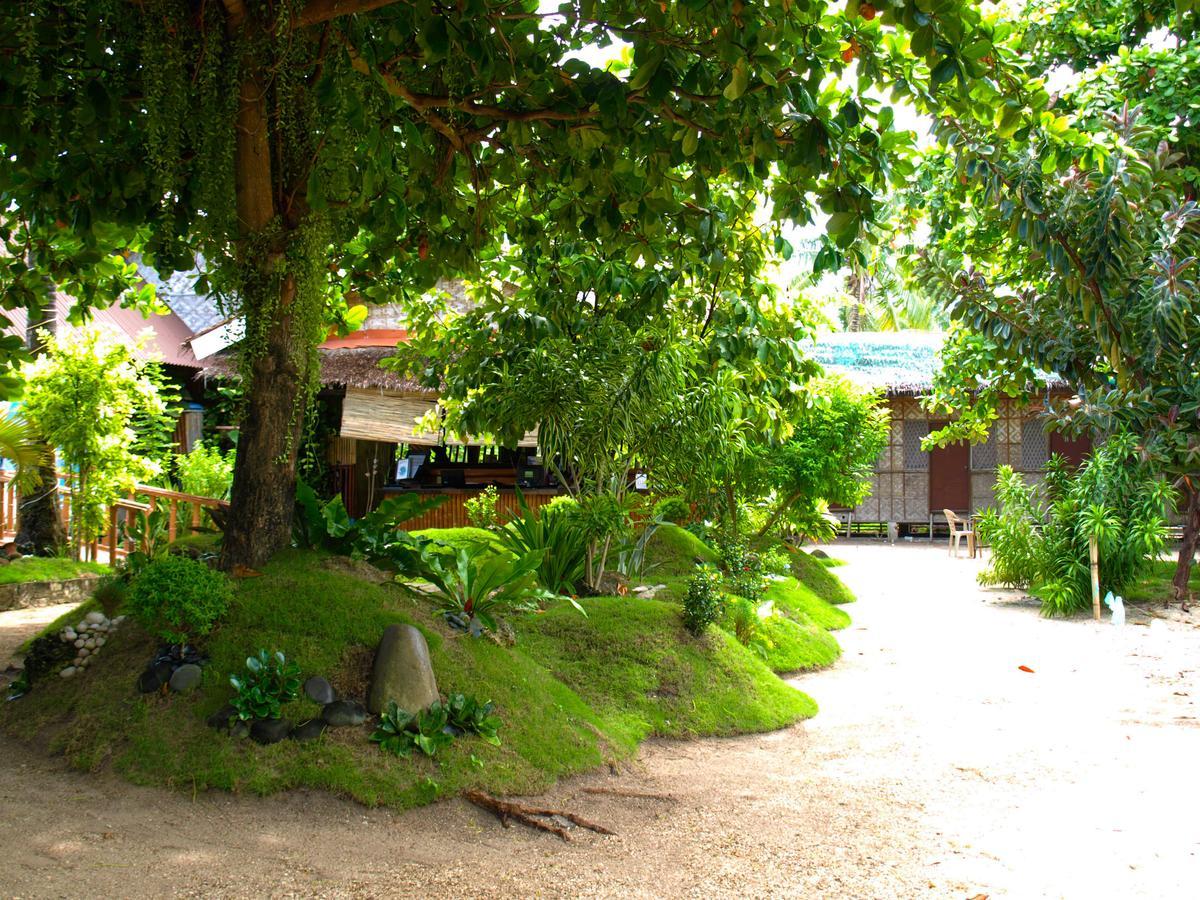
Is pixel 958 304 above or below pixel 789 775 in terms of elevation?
above

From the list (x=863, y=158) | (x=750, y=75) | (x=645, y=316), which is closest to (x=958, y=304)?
(x=645, y=316)

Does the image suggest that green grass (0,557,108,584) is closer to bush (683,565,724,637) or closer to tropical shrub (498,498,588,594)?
tropical shrub (498,498,588,594)

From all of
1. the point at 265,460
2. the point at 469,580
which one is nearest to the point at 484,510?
the point at 469,580

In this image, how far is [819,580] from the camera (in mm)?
12742

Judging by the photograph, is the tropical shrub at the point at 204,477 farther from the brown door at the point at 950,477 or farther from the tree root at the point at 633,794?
the brown door at the point at 950,477

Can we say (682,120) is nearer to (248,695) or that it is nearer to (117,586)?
(248,695)

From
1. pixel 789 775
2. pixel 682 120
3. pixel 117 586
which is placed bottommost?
pixel 789 775

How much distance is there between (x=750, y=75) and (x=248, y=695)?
11.6 ft

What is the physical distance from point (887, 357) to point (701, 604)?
53.3 feet

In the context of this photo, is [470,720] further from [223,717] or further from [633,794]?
[223,717]

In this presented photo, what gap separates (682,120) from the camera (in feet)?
16.2

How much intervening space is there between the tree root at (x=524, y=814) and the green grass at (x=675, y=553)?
5301mm

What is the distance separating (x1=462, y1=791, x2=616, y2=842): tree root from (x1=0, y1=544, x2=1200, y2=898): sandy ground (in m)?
0.08

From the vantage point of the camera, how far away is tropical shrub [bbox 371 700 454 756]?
4633 millimetres
